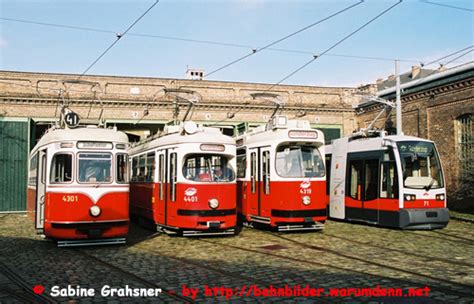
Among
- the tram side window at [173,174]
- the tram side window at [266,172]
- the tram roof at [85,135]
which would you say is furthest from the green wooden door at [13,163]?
the tram side window at [266,172]

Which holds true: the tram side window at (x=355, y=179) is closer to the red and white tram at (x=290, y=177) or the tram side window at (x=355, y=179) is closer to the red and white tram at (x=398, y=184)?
the red and white tram at (x=398, y=184)

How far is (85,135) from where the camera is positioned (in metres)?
11.5

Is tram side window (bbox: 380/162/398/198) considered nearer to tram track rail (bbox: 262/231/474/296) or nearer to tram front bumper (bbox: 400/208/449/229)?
tram front bumper (bbox: 400/208/449/229)

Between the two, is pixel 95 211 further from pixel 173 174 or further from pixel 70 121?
pixel 70 121

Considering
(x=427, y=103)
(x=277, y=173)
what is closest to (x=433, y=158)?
(x=277, y=173)

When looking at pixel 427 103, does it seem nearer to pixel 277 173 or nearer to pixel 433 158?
pixel 433 158

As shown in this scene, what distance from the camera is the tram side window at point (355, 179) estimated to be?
15766 mm

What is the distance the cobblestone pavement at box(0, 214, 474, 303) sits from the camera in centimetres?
686

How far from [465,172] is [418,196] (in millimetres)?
9246

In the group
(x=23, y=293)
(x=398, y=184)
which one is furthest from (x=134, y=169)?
(x=23, y=293)

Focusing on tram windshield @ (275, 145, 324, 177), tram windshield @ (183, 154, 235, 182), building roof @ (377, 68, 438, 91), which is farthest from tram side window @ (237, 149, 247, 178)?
building roof @ (377, 68, 438, 91)

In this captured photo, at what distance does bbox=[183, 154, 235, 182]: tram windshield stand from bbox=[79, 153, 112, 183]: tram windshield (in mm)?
2172

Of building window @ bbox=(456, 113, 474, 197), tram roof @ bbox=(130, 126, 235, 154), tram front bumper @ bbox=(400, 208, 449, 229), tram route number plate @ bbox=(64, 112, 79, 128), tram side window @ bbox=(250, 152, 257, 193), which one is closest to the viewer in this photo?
tram route number plate @ bbox=(64, 112, 79, 128)

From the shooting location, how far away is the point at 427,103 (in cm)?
2417
